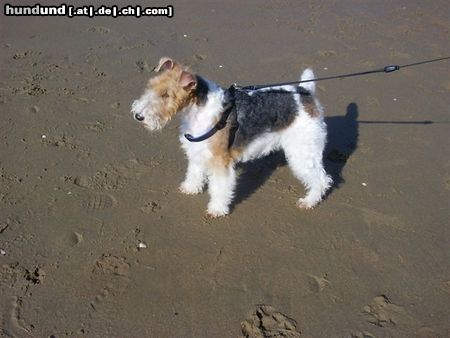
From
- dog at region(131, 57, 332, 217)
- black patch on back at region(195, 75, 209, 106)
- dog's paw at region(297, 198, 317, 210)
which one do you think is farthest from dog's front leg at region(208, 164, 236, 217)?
dog's paw at region(297, 198, 317, 210)

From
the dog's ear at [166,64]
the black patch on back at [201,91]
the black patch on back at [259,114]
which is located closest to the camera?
the dog's ear at [166,64]

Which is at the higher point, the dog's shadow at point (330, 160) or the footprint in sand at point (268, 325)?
the dog's shadow at point (330, 160)

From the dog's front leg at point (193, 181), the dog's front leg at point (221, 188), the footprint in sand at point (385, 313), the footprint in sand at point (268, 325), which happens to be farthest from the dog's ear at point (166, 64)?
the footprint in sand at point (385, 313)

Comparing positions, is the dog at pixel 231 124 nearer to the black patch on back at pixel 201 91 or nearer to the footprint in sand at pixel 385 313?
the black patch on back at pixel 201 91

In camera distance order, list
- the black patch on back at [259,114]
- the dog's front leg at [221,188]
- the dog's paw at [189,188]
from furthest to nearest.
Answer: the dog's paw at [189,188], the dog's front leg at [221,188], the black patch on back at [259,114]

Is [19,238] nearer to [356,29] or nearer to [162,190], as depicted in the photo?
[162,190]

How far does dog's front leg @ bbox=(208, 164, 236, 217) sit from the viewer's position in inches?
199

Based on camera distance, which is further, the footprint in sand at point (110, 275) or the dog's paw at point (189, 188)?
the dog's paw at point (189, 188)

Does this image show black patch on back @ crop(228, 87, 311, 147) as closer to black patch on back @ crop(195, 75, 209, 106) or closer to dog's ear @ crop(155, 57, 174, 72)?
black patch on back @ crop(195, 75, 209, 106)

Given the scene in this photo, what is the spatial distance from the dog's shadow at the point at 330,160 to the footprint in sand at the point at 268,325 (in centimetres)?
170

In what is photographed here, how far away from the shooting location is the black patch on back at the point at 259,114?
4.91 m

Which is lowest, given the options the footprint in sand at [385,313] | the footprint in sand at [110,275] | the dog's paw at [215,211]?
the footprint in sand at [385,313]

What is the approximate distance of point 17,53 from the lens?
331 inches

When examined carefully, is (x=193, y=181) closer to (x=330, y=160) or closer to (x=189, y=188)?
(x=189, y=188)
